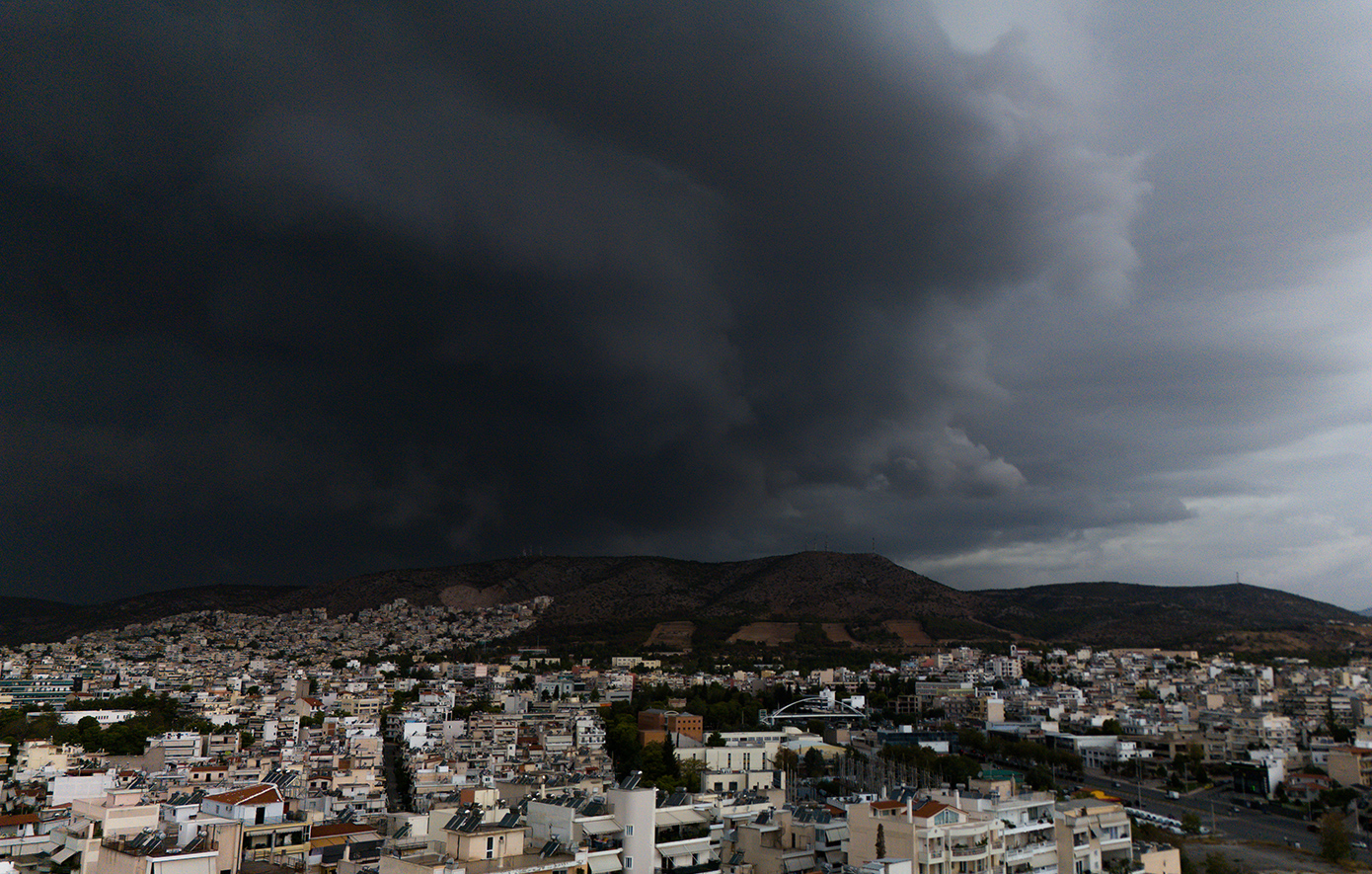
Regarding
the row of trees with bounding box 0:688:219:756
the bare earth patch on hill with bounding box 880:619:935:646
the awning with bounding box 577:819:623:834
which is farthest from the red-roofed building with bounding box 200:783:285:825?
the bare earth patch on hill with bounding box 880:619:935:646

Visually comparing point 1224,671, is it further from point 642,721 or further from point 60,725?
point 60,725

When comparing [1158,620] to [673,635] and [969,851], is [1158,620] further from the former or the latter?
[969,851]

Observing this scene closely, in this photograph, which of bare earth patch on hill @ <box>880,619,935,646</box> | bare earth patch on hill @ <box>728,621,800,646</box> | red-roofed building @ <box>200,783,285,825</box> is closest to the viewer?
red-roofed building @ <box>200,783,285,825</box>

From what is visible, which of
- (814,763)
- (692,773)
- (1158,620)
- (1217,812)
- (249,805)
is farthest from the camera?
(1158,620)

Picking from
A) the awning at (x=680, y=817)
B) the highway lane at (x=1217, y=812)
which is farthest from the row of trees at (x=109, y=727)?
the highway lane at (x=1217, y=812)

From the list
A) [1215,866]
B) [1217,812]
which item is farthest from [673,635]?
[1215,866]

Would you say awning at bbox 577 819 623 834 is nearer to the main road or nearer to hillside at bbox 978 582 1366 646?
the main road
